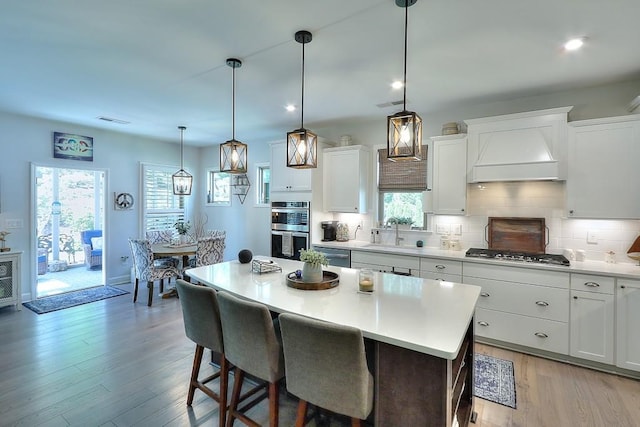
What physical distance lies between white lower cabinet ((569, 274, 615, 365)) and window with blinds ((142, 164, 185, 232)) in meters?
6.73

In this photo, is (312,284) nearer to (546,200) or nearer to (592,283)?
(592,283)

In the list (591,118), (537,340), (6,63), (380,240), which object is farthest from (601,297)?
(6,63)

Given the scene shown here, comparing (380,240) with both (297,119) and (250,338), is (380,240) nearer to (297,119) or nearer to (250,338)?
(297,119)

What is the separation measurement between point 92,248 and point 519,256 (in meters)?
8.23

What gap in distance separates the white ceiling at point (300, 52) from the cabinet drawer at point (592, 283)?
190 centimetres

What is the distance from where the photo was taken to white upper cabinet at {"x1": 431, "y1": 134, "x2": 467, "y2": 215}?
3779mm

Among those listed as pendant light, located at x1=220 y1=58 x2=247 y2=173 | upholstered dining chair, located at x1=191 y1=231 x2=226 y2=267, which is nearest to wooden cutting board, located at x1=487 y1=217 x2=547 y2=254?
pendant light, located at x1=220 y1=58 x2=247 y2=173

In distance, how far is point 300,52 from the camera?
2.65 m

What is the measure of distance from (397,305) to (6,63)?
401 centimetres

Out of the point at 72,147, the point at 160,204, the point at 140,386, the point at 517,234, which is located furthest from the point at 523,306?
the point at 72,147

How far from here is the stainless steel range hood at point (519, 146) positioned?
3.23 m

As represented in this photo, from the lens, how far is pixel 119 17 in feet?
7.11

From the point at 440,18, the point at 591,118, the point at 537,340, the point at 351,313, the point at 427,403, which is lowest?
the point at 537,340

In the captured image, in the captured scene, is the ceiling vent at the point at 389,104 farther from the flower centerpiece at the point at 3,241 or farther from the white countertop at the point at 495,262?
the flower centerpiece at the point at 3,241
